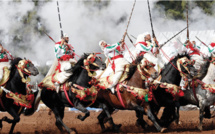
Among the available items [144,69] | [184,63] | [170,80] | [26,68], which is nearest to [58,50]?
[26,68]

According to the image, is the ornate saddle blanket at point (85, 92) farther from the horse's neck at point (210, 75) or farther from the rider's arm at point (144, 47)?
the horse's neck at point (210, 75)

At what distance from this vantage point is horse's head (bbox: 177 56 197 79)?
9.83 metres

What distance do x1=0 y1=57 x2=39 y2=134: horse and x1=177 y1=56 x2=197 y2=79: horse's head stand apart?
3419mm

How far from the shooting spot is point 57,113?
10828mm

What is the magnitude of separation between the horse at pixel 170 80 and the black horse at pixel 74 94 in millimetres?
1556

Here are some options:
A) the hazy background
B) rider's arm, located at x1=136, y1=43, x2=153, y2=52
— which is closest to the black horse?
rider's arm, located at x1=136, y1=43, x2=153, y2=52

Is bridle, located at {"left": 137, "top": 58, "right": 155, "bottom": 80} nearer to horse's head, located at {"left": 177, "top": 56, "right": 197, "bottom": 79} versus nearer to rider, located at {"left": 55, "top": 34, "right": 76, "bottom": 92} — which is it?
horse's head, located at {"left": 177, "top": 56, "right": 197, "bottom": 79}

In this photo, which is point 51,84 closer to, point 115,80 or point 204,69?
point 115,80

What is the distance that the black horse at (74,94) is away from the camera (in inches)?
400

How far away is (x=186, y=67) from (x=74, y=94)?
8.97ft

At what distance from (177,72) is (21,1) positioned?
21408 millimetres

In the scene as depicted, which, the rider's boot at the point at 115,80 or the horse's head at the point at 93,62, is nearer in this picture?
the horse's head at the point at 93,62

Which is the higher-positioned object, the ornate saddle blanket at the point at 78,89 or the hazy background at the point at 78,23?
the ornate saddle blanket at the point at 78,89

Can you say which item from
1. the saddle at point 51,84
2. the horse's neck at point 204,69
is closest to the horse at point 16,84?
the saddle at point 51,84
